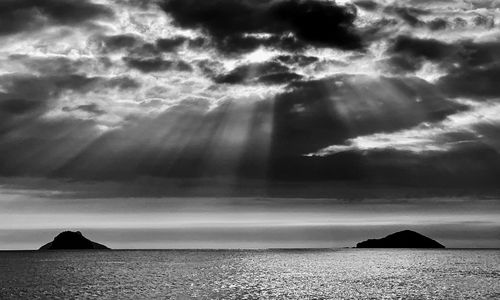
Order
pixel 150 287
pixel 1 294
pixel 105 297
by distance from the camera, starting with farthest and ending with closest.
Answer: pixel 150 287, pixel 1 294, pixel 105 297

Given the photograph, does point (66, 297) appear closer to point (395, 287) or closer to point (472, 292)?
point (395, 287)

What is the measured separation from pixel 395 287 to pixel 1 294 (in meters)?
89.9

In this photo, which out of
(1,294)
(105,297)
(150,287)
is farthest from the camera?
(150,287)

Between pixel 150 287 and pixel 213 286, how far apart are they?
49.5 ft

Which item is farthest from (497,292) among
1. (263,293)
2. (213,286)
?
(213,286)

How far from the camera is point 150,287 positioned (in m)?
133

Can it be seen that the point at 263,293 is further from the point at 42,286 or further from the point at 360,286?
the point at 42,286

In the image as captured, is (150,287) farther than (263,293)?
Yes

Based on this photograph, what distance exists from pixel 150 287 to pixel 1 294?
32730 millimetres

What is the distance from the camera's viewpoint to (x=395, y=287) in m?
135

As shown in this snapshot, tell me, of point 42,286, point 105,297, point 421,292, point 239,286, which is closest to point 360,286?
point 421,292

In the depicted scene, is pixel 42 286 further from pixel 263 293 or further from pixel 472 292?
pixel 472 292

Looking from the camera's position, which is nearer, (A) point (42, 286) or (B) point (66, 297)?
(B) point (66, 297)

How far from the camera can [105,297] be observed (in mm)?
110250
